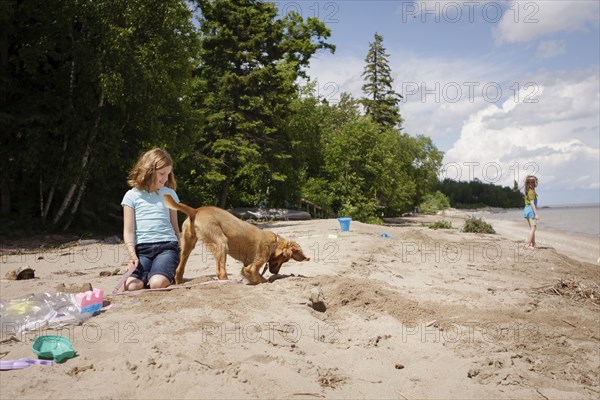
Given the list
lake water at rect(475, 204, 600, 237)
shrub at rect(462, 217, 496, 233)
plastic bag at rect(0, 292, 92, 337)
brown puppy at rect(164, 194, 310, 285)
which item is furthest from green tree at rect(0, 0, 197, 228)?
lake water at rect(475, 204, 600, 237)

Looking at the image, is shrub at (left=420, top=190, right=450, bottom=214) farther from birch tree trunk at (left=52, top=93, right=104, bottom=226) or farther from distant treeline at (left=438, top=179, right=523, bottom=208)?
birch tree trunk at (left=52, top=93, right=104, bottom=226)

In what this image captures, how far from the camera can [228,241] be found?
21.5ft

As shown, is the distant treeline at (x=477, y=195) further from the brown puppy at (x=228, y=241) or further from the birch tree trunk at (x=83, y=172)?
the brown puppy at (x=228, y=241)

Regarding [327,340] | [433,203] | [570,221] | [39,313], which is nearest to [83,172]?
[39,313]

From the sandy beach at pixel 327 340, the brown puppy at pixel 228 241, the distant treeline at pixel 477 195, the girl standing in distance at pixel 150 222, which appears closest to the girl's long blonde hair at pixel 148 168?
the girl standing in distance at pixel 150 222

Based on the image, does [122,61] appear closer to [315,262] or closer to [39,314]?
[315,262]

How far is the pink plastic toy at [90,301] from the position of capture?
4.89 meters

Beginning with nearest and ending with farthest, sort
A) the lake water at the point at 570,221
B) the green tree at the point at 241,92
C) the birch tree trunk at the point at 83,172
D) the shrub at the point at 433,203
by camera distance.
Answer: the birch tree trunk at the point at 83,172, the green tree at the point at 241,92, the lake water at the point at 570,221, the shrub at the point at 433,203

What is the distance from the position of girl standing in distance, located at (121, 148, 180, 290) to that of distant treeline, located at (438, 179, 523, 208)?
98.7 m

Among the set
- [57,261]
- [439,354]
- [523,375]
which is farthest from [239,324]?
[57,261]

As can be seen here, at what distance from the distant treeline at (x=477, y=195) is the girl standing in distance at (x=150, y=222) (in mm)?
98748

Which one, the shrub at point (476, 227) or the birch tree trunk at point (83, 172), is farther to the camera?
the shrub at point (476, 227)

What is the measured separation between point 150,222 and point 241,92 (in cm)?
1899

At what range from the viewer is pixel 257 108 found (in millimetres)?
25094
